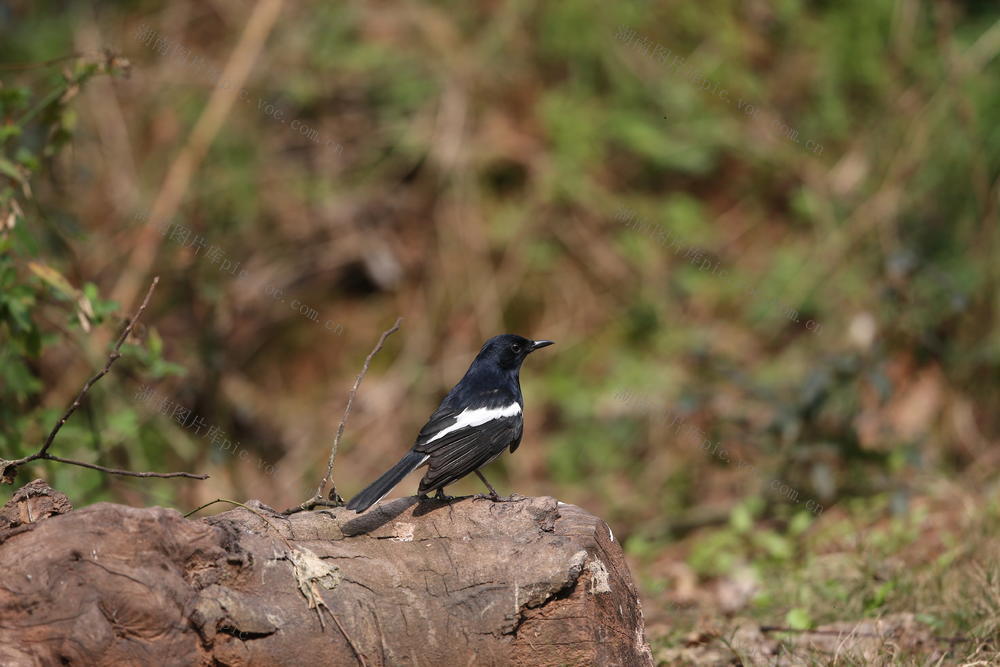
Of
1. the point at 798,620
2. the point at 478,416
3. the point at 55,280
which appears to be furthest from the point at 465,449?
the point at 55,280

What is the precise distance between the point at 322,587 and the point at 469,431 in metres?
1.06

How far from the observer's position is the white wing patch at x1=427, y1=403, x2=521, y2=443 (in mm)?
3816

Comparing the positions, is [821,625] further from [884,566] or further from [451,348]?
[451,348]

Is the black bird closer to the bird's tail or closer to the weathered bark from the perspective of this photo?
the bird's tail

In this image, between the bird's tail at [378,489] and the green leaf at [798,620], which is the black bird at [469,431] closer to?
the bird's tail at [378,489]

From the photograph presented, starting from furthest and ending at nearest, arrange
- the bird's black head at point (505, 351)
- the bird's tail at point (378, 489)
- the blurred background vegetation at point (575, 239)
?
the blurred background vegetation at point (575, 239), the bird's black head at point (505, 351), the bird's tail at point (378, 489)

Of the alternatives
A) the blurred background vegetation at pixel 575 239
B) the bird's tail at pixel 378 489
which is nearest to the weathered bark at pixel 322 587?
the bird's tail at pixel 378 489

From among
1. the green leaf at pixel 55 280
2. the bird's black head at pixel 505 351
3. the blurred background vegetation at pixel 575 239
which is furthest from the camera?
the blurred background vegetation at pixel 575 239

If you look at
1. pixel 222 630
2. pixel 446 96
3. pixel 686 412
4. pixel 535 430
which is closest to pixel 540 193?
pixel 446 96

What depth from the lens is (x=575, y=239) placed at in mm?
8180

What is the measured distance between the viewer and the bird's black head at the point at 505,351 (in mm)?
4512

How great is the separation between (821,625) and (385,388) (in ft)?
14.6

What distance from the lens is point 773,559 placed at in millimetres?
5320

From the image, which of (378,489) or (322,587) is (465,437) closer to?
(378,489)
